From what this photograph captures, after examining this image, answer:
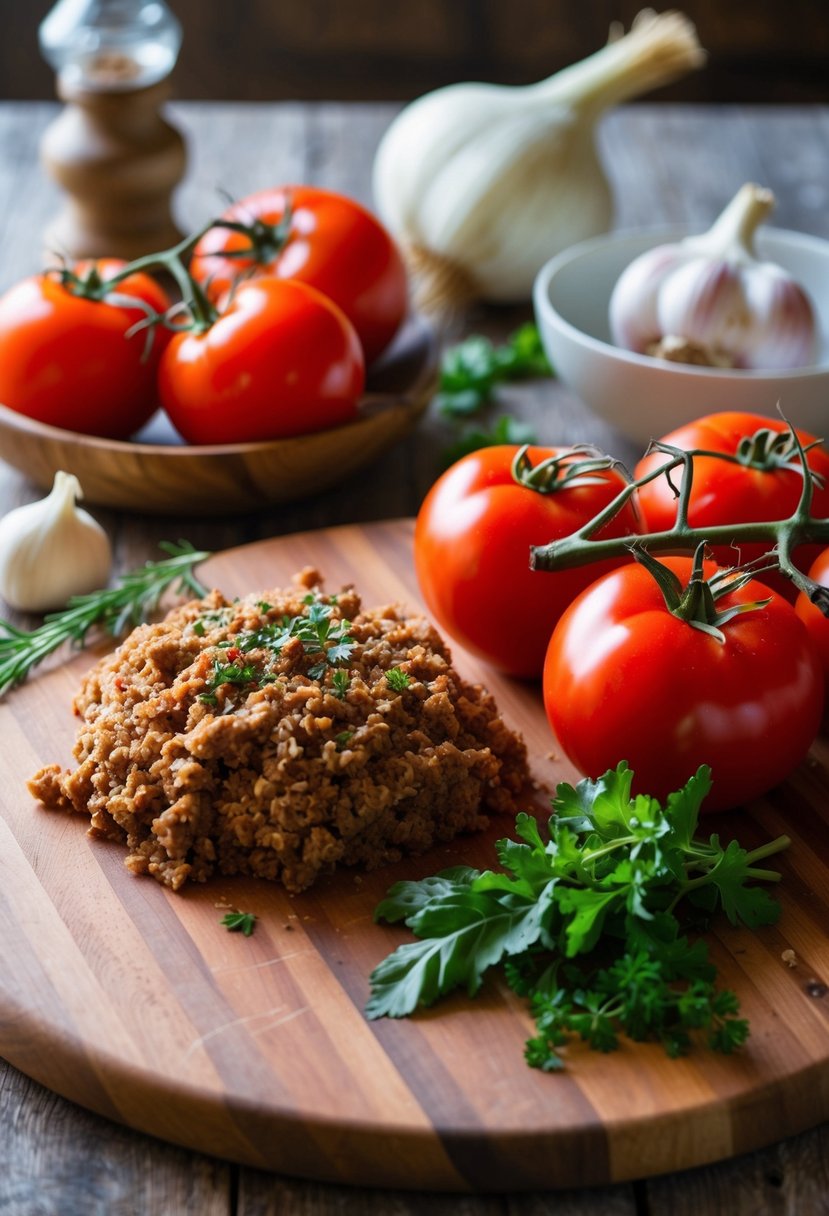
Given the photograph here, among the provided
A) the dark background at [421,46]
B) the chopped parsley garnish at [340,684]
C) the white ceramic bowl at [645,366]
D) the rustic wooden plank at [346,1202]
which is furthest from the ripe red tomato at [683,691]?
the dark background at [421,46]

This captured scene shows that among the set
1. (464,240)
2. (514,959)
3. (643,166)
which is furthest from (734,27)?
(514,959)

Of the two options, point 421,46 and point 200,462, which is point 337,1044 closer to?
point 200,462

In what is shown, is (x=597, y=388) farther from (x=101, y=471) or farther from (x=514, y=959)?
(x=514, y=959)

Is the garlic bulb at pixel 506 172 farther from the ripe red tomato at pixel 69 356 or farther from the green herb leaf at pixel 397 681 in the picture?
the green herb leaf at pixel 397 681

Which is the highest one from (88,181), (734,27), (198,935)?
(88,181)

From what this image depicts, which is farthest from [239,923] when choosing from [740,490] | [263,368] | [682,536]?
[263,368]

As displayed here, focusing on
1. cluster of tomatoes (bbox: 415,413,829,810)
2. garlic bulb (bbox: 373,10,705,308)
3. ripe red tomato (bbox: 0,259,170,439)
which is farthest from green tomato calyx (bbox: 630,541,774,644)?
garlic bulb (bbox: 373,10,705,308)

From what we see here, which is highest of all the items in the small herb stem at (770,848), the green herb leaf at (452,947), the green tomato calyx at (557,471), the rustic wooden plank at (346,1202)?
the green tomato calyx at (557,471)
